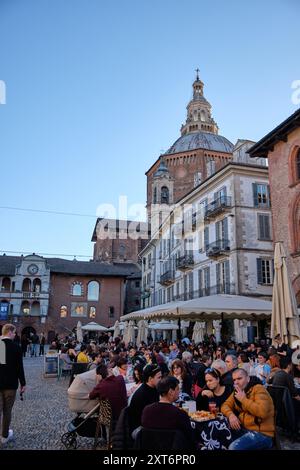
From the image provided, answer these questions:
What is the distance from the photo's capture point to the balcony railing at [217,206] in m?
27.6

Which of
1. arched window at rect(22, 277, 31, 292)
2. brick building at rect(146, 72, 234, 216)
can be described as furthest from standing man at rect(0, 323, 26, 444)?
brick building at rect(146, 72, 234, 216)

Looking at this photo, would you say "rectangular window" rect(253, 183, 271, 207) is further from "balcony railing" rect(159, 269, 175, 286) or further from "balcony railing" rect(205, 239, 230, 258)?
"balcony railing" rect(159, 269, 175, 286)

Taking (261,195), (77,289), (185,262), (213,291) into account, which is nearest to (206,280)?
(213,291)

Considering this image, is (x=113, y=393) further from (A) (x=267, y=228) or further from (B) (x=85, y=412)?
(A) (x=267, y=228)

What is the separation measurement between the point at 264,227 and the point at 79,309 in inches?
1105

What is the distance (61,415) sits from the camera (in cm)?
914

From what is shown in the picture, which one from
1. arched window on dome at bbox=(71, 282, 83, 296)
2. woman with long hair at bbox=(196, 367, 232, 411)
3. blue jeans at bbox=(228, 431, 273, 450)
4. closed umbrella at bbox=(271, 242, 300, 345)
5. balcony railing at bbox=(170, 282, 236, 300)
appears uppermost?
arched window on dome at bbox=(71, 282, 83, 296)

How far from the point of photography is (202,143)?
2507 inches

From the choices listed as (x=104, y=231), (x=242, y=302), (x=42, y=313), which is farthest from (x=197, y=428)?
(x=104, y=231)

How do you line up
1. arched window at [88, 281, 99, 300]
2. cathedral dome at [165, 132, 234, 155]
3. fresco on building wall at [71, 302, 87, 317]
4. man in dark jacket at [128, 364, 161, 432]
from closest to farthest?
man in dark jacket at [128, 364, 161, 432]
fresco on building wall at [71, 302, 87, 317]
arched window at [88, 281, 99, 300]
cathedral dome at [165, 132, 234, 155]

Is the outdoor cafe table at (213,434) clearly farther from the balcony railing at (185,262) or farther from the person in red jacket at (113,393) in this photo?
the balcony railing at (185,262)

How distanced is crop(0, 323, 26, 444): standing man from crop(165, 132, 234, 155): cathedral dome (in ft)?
193

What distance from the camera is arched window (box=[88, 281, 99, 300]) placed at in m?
48.8

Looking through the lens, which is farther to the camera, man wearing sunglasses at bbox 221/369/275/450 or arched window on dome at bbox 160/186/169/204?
arched window on dome at bbox 160/186/169/204
